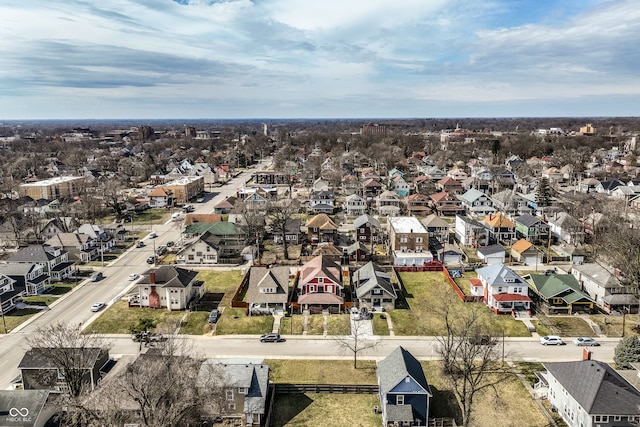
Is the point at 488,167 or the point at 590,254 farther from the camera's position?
the point at 488,167

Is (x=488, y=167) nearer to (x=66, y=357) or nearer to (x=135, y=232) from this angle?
(x=135, y=232)

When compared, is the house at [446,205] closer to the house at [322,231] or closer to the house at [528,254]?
the house at [528,254]

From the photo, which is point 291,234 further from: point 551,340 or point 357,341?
point 551,340

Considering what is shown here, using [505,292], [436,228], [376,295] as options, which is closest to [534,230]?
[436,228]

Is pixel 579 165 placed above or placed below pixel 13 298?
above

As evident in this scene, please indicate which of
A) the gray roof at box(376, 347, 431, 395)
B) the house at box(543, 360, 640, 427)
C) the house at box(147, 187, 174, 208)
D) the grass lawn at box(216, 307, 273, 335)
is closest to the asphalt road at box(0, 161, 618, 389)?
the grass lawn at box(216, 307, 273, 335)

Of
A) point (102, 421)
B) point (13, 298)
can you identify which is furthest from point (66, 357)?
point (13, 298)

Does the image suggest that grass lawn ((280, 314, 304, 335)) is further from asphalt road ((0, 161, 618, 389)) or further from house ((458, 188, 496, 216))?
house ((458, 188, 496, 216))
